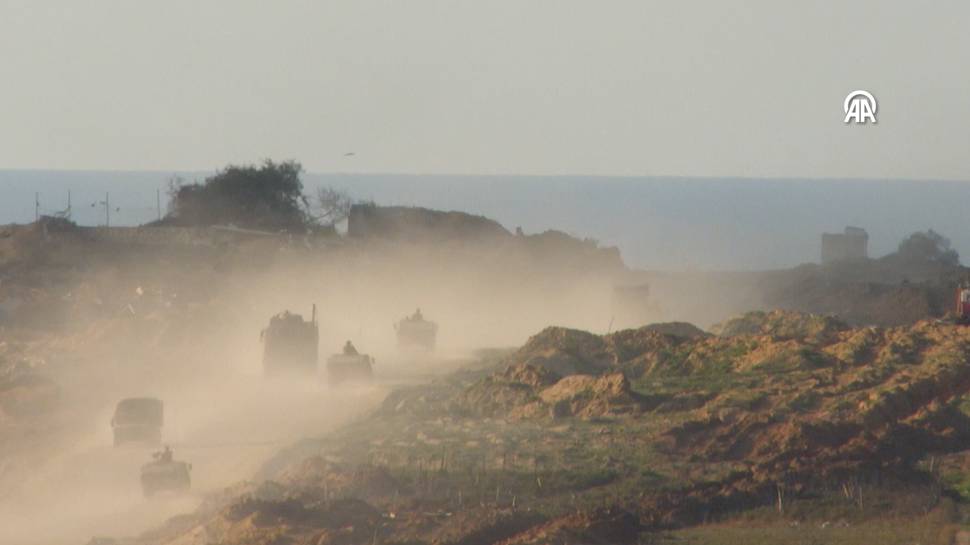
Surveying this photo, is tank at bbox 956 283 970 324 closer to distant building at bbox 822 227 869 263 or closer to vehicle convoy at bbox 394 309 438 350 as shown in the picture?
vehicle convoy at bbox 394 309 438 350

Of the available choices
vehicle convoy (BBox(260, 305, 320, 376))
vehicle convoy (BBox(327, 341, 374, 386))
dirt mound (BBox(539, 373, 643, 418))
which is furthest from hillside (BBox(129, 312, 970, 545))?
vehicle convoy (BBox(260, 305, 320, 376))

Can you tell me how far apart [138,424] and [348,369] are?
25.0 ft

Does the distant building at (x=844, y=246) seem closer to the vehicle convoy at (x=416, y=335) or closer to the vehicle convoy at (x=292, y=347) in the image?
the vehicle convoy at (x=416, y=335)

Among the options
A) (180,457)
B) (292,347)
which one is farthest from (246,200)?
(180,457)

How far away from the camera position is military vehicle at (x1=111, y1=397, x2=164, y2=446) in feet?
104

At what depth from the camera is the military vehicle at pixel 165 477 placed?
86.7 feet

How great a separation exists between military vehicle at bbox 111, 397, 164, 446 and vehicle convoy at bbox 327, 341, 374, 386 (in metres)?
6.83

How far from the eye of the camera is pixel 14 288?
56.0m

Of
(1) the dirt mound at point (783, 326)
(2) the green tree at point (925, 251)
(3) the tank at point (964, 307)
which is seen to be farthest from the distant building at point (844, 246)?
(3) the tank at point (964, 307)

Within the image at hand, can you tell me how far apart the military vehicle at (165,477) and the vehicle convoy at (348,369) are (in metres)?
11.7

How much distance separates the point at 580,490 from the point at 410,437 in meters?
4.96

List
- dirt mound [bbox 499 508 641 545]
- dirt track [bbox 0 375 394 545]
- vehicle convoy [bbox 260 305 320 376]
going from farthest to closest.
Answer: vehicle convoy [bbox 260 305 320 376]
dirt track [bbox 0 375 394 545]
dirt mound [bbox 499 508 641 545]

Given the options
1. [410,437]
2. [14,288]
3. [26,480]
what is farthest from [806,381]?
[14,288]

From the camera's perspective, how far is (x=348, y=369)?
38.5 meters
